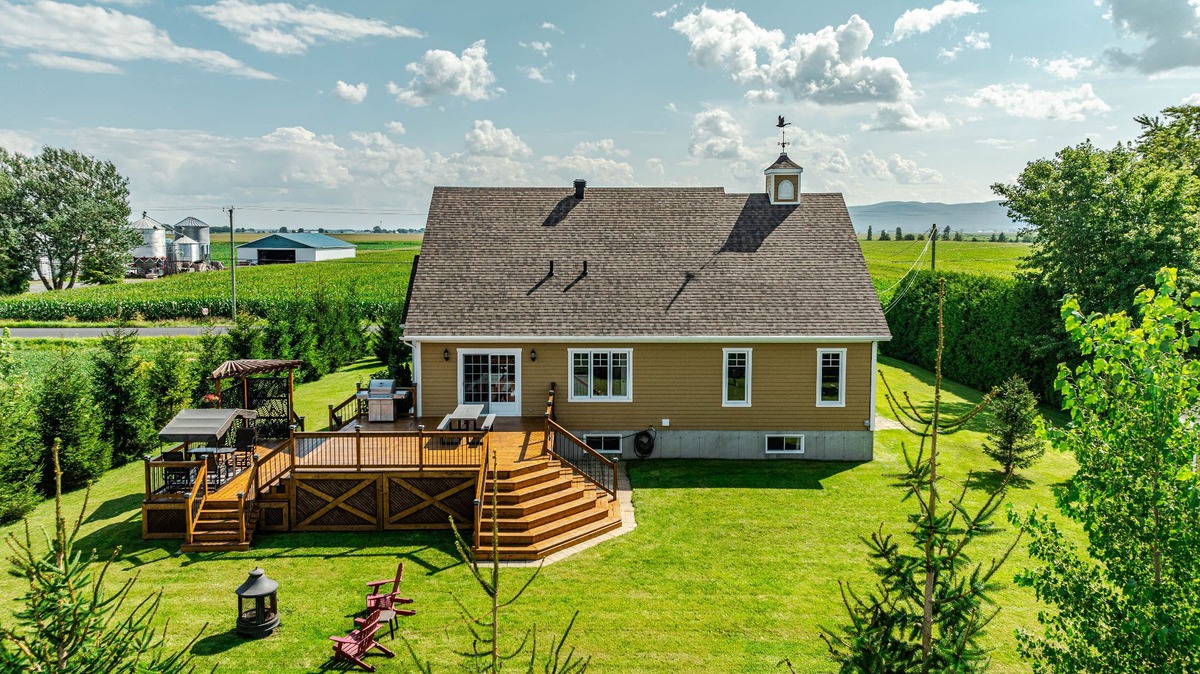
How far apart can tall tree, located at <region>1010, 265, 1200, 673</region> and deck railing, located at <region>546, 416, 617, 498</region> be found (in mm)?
10561

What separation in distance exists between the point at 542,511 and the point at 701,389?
649cm

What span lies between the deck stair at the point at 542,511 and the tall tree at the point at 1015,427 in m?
10.1

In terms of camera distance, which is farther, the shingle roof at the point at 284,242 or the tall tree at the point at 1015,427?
the shingle roof at the point at 284,242

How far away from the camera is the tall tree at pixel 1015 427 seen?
17516 millimetres

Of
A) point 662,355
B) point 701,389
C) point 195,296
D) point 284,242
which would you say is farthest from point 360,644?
point 284,242

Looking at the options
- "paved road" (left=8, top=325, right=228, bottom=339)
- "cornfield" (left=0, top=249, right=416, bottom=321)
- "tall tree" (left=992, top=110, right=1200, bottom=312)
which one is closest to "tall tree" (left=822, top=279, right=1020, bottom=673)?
A: "tall tree" (left=992, top=110, right=1200, bottom=312)

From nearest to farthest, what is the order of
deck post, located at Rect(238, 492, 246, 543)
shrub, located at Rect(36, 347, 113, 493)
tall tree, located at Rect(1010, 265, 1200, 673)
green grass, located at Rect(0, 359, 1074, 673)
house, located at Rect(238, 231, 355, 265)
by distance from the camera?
tall tree, located at Rect(1010, 265, 1200, 673) → green grass, located at Rect(0, 359, 1074, 673) → deck post, located at Rect(238, 492, 246, 543) → shrub, located at Rect(36, 347, 113, 493) → house, located at Rect(238, 231, 355, 265)

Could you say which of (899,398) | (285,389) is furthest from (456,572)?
(899,398)

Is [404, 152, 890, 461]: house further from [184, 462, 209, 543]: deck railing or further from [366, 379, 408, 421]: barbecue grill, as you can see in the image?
[184, 462, 209, 543]: deck railing

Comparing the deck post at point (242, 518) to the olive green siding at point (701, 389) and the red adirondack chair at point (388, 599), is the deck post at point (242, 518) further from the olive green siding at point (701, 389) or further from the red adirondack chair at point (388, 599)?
the olive green siding at point (701, 389)

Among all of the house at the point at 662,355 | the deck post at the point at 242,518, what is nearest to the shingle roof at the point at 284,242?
the house at the point at 662,355

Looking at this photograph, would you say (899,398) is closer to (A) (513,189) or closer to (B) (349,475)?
(A) (513,189)

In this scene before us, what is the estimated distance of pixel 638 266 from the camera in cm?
2109

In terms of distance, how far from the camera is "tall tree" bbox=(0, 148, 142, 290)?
66062mm
